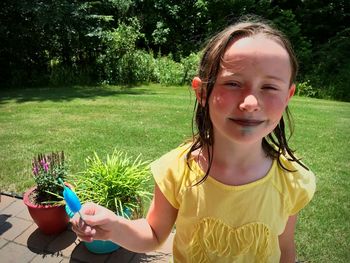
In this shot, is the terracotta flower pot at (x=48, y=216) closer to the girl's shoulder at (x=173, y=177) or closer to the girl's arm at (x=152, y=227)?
the girl's arm at (x=152, y=227)

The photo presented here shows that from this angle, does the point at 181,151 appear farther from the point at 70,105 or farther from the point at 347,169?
the point at 70,105

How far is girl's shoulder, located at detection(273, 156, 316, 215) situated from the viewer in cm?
145

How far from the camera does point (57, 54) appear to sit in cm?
1359

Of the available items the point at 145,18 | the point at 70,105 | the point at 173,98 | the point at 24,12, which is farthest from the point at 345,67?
the point at 24,12

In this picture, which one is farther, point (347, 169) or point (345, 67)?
point (345, 67)

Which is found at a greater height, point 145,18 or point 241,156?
point 145,18

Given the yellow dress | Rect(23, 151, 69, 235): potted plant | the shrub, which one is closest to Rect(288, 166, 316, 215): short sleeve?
the yellow dress

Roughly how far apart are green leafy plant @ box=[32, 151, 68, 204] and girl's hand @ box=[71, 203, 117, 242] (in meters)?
1.82

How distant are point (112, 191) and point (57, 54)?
479 inches

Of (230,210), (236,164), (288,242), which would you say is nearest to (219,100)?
(236,164)

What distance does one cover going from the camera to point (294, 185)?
4.79ft

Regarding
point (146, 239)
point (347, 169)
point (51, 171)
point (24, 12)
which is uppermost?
point (24, 12)

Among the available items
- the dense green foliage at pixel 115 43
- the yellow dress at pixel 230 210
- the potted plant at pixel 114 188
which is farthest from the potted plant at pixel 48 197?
the dense green foliage at pixel 115 43

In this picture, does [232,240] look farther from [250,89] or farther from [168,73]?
[168,73]
